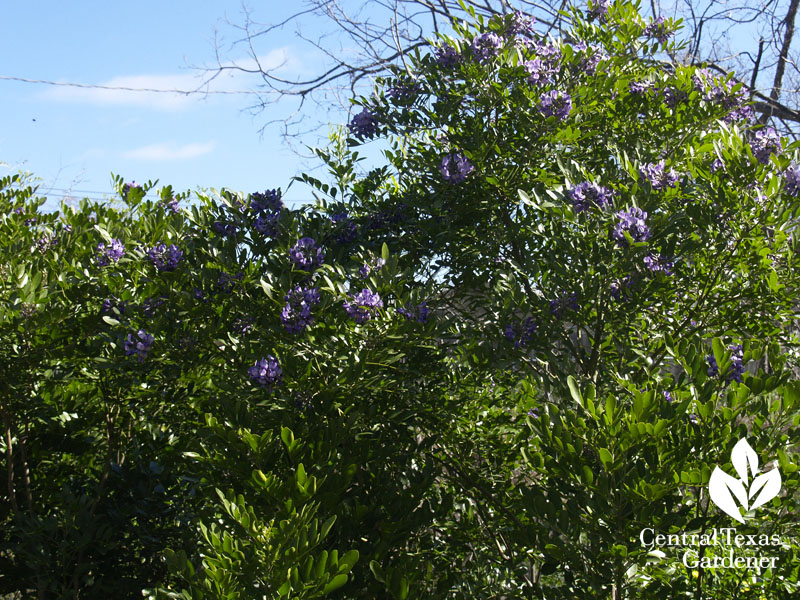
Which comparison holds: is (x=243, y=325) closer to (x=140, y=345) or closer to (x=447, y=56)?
(x=140, y=345)

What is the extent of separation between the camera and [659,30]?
3.49 m

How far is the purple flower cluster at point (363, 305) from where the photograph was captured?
251 centimetres

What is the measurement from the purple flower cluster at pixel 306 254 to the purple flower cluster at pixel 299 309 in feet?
0.66

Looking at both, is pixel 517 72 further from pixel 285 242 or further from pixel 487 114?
pixel 285 242

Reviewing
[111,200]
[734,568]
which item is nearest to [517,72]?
[734,568]

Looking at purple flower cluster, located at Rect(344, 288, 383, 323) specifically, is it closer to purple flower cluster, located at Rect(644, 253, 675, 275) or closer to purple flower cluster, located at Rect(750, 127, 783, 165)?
purple flower cluster, located at Rect(644, 253, 675, 275)

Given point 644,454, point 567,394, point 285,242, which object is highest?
point 285,242

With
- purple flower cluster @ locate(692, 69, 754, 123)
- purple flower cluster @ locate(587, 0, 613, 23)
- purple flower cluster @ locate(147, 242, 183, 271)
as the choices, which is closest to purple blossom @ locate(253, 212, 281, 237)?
purple flower cluster @ locate(147, 242, 183, 271)

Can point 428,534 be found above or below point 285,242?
below

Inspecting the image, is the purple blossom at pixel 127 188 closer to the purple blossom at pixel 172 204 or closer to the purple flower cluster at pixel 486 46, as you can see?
the purple blossom at pixel 172 204

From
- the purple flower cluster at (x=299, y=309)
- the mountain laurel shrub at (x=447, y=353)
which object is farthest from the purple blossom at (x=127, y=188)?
A: the purple flower cluster at (x=299, y=309)

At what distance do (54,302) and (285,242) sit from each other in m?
0.99

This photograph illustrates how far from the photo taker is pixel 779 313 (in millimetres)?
2764

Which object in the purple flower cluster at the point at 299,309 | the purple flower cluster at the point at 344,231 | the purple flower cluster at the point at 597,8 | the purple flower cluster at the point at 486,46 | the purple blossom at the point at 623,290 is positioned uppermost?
the purple flower cluster at the point at 597,8
